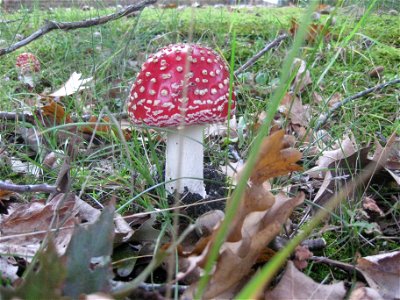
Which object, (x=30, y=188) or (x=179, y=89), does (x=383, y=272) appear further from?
(x=30, y=188)

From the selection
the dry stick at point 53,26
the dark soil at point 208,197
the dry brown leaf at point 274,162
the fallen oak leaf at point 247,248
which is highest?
the dry stick at point 53,26

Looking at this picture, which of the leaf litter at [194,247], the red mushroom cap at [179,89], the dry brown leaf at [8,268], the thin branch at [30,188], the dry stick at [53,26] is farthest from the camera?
the dry stick at [53,26]

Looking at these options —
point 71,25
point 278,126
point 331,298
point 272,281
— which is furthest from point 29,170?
point 331,298

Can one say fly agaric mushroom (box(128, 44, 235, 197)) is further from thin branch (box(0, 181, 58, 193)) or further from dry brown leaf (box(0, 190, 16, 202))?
dry brown leaf (box(0, 190, 16, 202))

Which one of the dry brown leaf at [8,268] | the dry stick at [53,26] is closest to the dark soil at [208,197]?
the dry brown leaf at [8,268]

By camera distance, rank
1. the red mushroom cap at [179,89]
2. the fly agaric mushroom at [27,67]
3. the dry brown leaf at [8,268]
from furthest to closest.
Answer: the fly agaric mushroom at [27,67] < the red mushroom cap at [179,89] < the dry brown leaf at [8,268]

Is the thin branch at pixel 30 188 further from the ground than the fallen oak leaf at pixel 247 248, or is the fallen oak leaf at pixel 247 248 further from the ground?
the fallen oak leaf at pixel 247 248

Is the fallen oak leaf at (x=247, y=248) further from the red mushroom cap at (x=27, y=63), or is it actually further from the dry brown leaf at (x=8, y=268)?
the red mushroom cap at (x=27, y=63)

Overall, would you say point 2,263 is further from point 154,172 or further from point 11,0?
point 11,0
